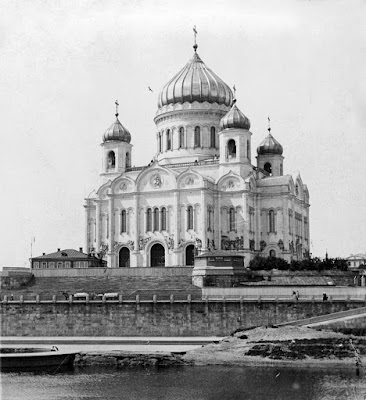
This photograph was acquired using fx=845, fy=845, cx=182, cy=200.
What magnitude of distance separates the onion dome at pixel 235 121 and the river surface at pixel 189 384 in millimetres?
32367

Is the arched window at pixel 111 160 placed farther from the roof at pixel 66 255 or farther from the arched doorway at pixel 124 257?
the roof at pixel 66 255

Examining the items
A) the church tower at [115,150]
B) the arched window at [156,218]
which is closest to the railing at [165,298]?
the arched window at [156,218]

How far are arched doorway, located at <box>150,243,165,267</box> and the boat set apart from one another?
1118 inches

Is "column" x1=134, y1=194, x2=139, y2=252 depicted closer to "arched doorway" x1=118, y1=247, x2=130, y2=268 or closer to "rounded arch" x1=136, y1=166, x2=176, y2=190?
"rounded arch" x1=136, y1=166, x2=176, y2=190

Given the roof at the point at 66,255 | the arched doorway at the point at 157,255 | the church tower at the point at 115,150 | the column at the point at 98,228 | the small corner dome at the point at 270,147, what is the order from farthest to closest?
1. the small corner dome at the point at 270,147
2. the church tower at the point at 115,150
3. the column at the point at 98,228
4. the arched doorway at the point at 157,255
5. the roof at the point at 66,255

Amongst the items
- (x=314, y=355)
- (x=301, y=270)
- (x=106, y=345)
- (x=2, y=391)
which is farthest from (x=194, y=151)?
(x=2, y=391)

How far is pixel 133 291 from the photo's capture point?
2034 inches

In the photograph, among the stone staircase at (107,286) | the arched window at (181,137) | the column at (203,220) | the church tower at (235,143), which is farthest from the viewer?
the arched window at (181,137)

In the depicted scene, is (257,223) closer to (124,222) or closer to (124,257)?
(124,222)

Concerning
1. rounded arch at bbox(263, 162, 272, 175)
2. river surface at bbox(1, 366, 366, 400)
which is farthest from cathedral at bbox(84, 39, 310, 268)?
river surface at bbox(1, 366, 366, 400)

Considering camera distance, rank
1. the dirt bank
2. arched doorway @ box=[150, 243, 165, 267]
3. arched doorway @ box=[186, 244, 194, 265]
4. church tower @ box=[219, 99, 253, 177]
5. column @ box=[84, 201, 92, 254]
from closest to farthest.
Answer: the dirt bank < arched doorway @ box=[186, 244, 194, 265] < arched doorway @ box=[150, 243, 165, 267] < church tower @ box=[219, 99, 253, 177] < column @ box=[84, 201, 92, 254]

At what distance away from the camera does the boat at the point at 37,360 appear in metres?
35.4

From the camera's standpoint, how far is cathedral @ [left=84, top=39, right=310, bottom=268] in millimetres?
64000

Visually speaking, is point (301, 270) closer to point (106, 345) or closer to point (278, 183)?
point (278, 183)
